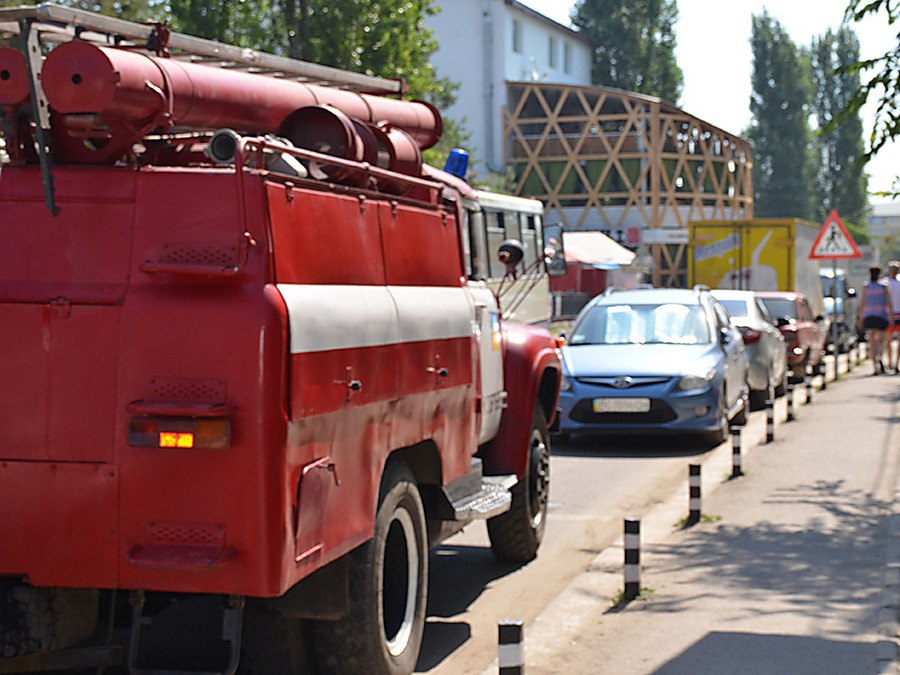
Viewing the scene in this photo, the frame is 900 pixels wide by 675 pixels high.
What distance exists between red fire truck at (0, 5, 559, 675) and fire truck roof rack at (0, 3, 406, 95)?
2 centimetres

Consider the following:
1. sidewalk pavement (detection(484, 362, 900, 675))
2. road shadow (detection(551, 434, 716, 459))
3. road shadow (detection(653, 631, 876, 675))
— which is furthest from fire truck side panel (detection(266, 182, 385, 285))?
road shadow (detection(551, 434, 716, 459))

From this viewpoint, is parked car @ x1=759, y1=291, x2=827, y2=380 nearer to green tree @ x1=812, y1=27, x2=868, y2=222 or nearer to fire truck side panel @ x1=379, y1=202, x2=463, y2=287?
fire truck side panel @ x1=379, y1=202, x2=463, y2=287

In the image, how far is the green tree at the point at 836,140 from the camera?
91.8 meters

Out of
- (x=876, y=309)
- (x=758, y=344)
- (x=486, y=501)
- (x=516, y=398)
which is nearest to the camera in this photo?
(x=486, y=501)

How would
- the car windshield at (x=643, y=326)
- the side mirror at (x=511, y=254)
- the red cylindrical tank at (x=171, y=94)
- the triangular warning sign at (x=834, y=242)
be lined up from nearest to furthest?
the red cylindrical tank at (x=171, y=94) < the side mirror at (x=511, y=254) < the car windshield at (x=643, y=326) < the triangular warning sign at (x=834, y=242)

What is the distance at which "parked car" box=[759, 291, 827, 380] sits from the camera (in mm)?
23219

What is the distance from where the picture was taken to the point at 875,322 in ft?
79.8

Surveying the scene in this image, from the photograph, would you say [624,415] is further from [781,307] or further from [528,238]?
[781,307]

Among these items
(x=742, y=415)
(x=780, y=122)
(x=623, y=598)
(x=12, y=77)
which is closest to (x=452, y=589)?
(x=623, y=598)

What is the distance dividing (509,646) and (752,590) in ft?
11.2

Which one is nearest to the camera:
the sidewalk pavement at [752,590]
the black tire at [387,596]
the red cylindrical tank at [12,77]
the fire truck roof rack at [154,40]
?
the red cylindrical tank at [12,77]

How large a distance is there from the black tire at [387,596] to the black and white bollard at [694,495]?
4.10 metres

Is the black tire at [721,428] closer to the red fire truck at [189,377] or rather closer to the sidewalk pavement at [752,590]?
the sidewalk pavement at [752,590]

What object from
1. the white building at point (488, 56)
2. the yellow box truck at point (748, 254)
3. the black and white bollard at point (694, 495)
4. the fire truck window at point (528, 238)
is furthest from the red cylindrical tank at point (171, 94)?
the white building at point (488, 56)
